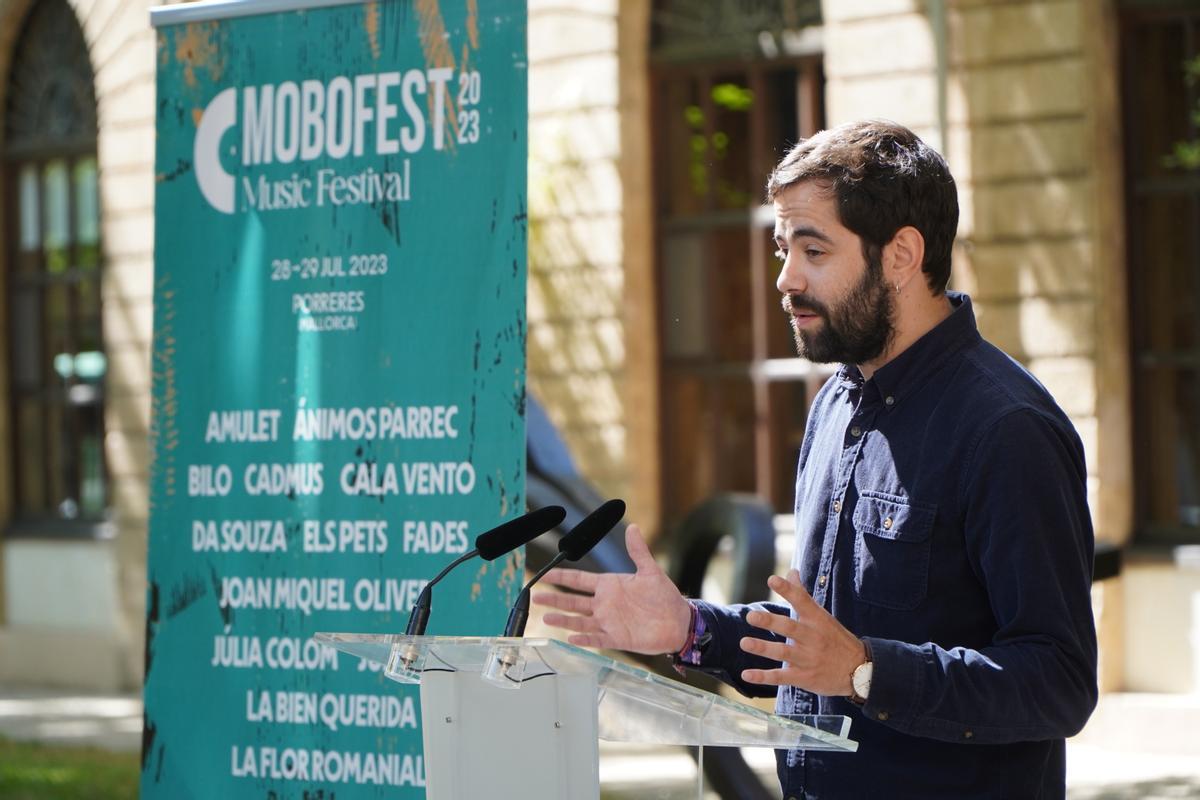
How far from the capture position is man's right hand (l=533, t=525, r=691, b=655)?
236cm

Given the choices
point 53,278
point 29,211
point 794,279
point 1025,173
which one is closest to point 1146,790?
point 1025,173

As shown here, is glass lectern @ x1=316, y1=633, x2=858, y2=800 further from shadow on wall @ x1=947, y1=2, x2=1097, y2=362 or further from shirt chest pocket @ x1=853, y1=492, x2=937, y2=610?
shadow on wall @ x1=947, y1=2, x2=1097, y2=362

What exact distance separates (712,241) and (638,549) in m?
7.49

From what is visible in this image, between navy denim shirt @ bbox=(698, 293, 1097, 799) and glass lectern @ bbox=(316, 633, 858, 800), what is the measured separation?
0.63ft

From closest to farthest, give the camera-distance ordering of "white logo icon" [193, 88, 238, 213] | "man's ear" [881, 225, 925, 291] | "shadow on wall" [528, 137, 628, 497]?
"man's ear" [881, 225, 925, 291] < "white logo icon" [193, 88, 238, 213] < "shadow on wall" [528, 137, 628, 497]

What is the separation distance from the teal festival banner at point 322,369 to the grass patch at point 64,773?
371 centimetres

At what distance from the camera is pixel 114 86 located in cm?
1166

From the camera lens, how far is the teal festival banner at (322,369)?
350 cm

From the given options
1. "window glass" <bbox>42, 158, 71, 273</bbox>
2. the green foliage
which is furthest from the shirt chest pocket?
"window glass" <bbox>42, 158, 71, 273</bbox>

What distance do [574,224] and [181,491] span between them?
6.04 metres

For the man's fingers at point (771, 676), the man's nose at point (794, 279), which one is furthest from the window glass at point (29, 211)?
the man's fingers at point (771, 676)

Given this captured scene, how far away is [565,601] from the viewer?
7.95ft

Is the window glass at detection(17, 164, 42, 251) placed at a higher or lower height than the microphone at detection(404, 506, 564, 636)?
higher

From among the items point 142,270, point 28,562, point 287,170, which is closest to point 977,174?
point 287,170
